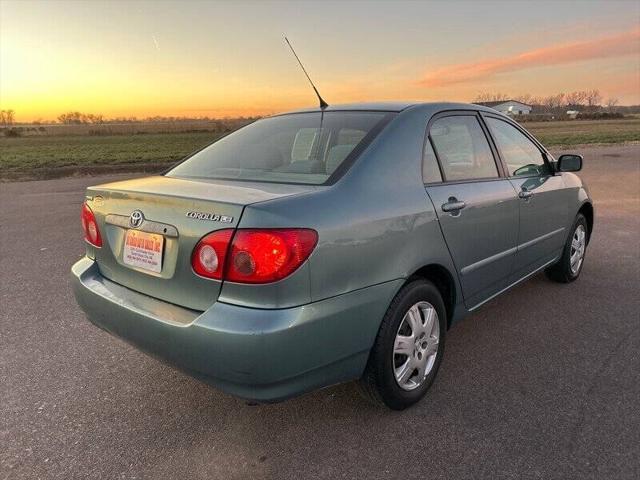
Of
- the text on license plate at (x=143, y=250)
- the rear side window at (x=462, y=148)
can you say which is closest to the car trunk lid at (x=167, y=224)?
the text on license plate at (x=143, y=250)

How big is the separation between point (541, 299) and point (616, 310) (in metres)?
0.56

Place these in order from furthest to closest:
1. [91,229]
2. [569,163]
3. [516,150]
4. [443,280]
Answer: [569,163]
[516,150]
[443,280]
[91,229]

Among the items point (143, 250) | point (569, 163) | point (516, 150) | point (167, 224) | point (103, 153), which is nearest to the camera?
point (167, 224)

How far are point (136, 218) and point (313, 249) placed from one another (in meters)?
0.92

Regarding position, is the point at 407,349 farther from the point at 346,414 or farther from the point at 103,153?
the point at 103,153

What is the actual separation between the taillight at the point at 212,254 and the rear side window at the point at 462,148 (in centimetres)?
147

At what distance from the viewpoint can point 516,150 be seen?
3.84 m

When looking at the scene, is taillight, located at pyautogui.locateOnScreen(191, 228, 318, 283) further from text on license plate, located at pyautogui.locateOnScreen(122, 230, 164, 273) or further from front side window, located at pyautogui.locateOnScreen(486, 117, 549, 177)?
front side window, located at pyautogui.locateOnScreen(486, 117, 549, 177)

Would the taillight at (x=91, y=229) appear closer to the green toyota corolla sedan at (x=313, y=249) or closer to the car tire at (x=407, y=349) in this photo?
the green toyota corolla sedan at (x=313, y=249)

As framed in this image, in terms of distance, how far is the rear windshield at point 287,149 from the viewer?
103 inches

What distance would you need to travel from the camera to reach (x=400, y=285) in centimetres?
242

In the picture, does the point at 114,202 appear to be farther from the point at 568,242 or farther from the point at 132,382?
the point at 568,242

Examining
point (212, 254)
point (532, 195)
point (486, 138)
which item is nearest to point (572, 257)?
point (532, 195)

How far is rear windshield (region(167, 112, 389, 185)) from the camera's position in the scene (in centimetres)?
262
